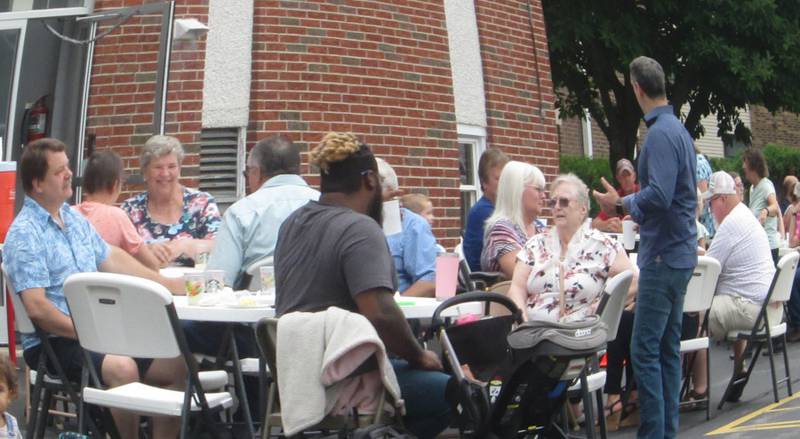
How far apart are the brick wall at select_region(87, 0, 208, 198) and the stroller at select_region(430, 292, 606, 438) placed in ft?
16.4

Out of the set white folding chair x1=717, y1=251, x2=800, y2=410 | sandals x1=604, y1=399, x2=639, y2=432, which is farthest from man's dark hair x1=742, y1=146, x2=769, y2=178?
sandals x1=604, y1=399, x2=639, y2=432

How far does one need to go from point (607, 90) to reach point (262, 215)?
15.3 metres

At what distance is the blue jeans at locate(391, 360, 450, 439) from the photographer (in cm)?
516

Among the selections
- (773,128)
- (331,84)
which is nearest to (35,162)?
(331,84)

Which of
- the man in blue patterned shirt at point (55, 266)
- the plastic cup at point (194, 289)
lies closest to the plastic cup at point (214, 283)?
the plastic cup at point (194, 289)

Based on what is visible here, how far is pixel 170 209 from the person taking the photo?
8.30 meters

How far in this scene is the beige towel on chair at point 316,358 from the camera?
15.4 feet

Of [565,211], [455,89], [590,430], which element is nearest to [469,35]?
[455,89]

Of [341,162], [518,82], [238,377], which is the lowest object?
[238,377]

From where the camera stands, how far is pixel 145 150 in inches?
324

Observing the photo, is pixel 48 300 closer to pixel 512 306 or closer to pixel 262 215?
pixel 262 215

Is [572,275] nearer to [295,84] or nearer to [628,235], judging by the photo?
[628,235]

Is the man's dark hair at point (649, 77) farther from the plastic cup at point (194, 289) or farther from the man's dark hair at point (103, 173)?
the man's dark hair at point (103, 173)

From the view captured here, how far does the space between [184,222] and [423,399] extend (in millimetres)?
3542
